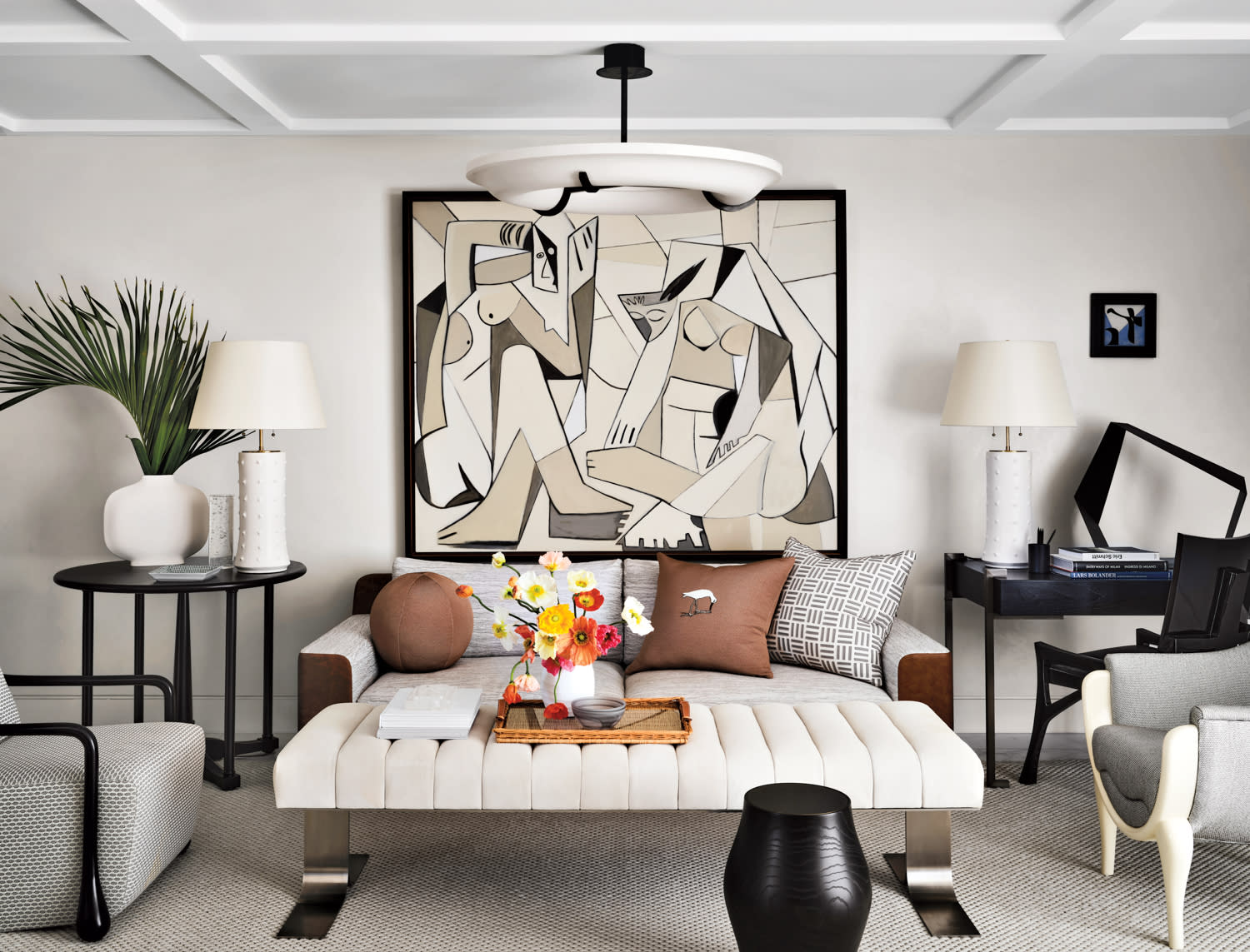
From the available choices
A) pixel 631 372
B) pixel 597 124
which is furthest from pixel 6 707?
pixel 597 124

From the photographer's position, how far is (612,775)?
8.45 ft

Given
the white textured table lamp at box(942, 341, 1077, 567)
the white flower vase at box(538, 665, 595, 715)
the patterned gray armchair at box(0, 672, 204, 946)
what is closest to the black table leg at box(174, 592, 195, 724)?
the patterned gray armchair at box(0, 672, 204, 946)

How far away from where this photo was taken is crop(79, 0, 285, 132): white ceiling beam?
9.43 ft

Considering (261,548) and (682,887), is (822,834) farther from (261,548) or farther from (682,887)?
(261,548)

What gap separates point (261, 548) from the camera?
3.74 metres

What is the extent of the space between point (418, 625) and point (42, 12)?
2.15 meters

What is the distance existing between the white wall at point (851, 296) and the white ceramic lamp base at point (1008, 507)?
321mm

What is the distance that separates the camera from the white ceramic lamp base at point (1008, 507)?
389 centimetres

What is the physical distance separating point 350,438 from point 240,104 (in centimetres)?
131

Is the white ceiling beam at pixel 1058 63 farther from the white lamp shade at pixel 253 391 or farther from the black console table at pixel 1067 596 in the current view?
the white lamp shade at pixel 253 391

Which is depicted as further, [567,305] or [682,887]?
[567,305]

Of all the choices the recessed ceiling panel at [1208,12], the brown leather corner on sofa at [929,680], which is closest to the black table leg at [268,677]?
the brown leather corner on sofa at [929,680]

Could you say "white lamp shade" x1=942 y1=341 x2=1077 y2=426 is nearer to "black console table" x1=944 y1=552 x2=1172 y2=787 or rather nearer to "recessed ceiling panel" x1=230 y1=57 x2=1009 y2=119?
"black console table" x1=944 y1=552 x2=1172 y2=787

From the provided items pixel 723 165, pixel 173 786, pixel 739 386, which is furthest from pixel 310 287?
pixel 723 165
